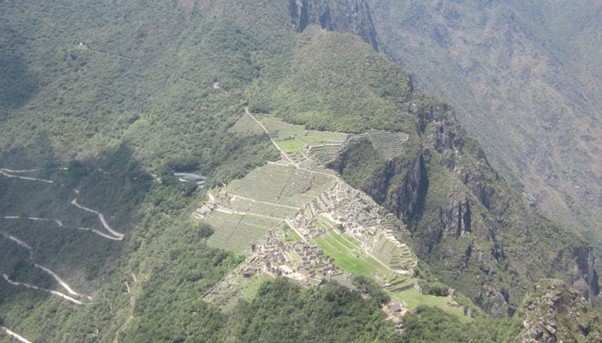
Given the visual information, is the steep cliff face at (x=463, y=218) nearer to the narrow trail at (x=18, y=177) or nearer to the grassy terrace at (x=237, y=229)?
the grassy terrace at (x=237, y=229)

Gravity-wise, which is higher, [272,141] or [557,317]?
[557,317]

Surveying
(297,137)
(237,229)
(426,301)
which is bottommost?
(297,137)

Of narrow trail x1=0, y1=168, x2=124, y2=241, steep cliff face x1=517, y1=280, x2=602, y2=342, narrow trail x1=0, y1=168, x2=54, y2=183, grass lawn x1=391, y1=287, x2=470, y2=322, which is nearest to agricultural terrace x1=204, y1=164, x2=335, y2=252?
narrow trail x1=0, y1=168, x2=124, y2=241

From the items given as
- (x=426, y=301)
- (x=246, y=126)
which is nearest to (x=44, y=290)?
(x=246, y=126)

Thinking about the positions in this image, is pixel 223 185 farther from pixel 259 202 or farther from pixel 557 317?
pixel 557 317

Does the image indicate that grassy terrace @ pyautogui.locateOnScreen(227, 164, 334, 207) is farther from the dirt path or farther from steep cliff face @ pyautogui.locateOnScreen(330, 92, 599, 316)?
steep cliff face @ pyautogui.locateOnScreen(330, 92, 599, 316)

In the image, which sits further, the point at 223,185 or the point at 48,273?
the point at 223,185

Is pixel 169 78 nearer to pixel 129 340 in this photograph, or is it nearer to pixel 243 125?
pixel 243 125

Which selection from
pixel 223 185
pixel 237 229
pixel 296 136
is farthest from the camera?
pixel 296 136
